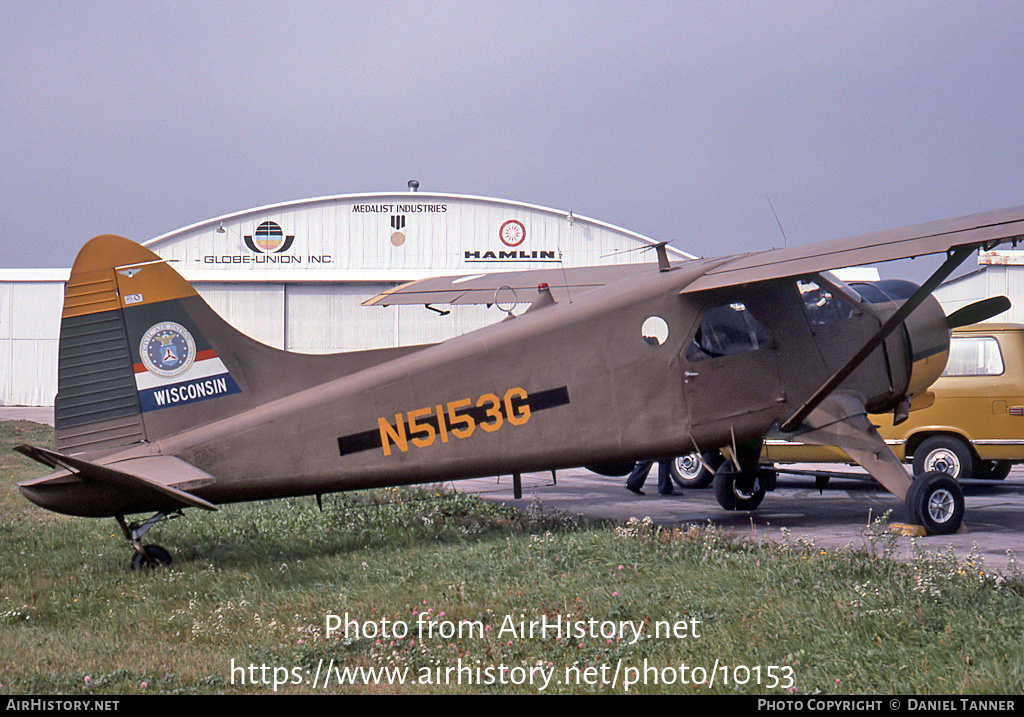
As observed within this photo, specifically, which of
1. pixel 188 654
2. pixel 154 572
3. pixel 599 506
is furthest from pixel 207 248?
pixel 188 654

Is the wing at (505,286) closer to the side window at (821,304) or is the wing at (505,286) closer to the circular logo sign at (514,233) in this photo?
the side window at (821,304)

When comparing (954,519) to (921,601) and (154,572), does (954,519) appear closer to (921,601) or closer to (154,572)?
(921,601)

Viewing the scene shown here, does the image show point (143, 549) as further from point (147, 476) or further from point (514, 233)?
point (514, 233)

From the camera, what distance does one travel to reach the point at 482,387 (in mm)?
7984

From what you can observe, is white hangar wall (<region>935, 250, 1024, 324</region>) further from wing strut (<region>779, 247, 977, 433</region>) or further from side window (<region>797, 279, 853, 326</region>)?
wing strut (<region>779, 247, 977, 433</region>)

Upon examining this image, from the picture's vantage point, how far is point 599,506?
12055 mm

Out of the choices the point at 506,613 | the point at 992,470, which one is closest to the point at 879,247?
the point at 506,613

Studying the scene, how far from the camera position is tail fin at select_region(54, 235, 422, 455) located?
7.48 meters

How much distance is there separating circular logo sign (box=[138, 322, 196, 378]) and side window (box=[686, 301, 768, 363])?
4.92 m

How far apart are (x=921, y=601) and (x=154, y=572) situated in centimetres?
610

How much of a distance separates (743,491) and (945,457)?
12.3 ft

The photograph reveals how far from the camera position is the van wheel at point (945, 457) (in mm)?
12414

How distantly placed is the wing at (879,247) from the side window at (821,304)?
0.72 metres

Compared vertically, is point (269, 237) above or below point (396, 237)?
above
